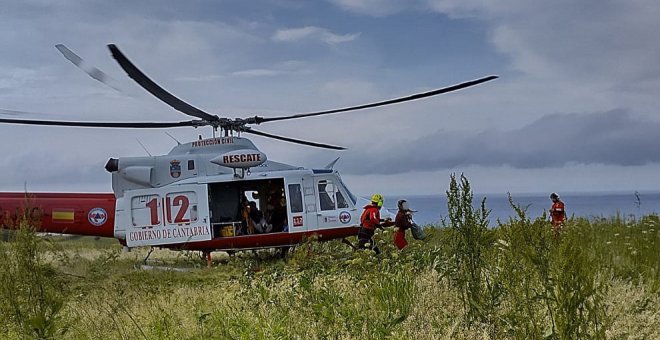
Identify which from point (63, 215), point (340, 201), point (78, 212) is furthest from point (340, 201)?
point (63, 215)

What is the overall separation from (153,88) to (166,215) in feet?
13.3

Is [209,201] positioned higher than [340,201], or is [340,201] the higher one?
[209,201]

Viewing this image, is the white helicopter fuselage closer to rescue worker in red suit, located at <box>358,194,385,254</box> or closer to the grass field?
rescue worker in red suit, located at <box>358,194,385,254</box>

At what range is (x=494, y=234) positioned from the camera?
6.75 m

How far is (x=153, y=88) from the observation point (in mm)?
10125

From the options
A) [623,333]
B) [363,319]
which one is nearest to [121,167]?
[363,319]

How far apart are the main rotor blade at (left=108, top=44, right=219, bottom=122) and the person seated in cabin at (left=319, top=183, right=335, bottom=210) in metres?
2.48

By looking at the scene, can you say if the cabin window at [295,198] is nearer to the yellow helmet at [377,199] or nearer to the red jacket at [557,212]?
the yellow helmet at [377,199]

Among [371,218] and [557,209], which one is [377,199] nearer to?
[371,218]

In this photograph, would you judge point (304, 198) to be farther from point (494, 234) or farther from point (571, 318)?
point (571, 318)

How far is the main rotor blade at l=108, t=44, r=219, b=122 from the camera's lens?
29.6 ft

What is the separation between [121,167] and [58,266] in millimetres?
2138

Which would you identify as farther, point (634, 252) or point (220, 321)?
point (634, 252)

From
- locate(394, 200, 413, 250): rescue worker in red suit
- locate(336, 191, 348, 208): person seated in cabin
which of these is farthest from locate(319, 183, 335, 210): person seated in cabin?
locate(394, 200, 413, 250): rescue worker in red suit
